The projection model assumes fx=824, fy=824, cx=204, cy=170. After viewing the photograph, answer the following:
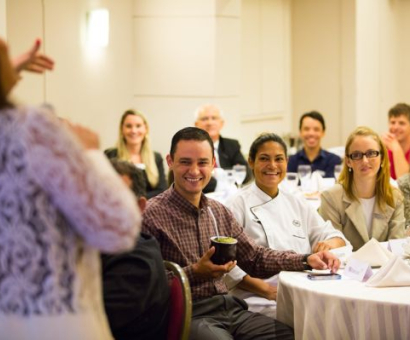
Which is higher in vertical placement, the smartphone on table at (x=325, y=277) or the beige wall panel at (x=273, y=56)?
the beige wall panel at (x=273, y=56)

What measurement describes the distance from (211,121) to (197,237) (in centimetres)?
419

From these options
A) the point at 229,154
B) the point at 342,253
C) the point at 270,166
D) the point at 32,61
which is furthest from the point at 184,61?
the point at 32,61

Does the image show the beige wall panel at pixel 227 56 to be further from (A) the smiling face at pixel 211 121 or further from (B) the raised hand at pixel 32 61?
(B) the raised hand at pixel 32 61

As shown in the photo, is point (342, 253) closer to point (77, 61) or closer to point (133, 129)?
point (133, 129)

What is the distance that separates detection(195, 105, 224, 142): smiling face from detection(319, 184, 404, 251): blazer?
3.11 m

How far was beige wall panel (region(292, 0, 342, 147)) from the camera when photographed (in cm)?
1053

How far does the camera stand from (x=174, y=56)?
27.7 feet

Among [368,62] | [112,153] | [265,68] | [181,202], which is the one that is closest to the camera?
[181,202]

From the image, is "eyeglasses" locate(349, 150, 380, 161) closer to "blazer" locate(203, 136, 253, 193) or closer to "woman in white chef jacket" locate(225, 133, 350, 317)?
"woman in white chef jacket" locate(225, 133, 350, 317)

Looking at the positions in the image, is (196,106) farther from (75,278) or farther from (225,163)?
(75,278)

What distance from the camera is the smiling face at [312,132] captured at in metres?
7.29

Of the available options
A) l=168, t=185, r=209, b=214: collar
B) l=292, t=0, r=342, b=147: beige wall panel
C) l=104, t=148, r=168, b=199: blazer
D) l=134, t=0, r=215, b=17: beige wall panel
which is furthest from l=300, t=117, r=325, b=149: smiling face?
l=168, t=185, r=209, b=214: collar

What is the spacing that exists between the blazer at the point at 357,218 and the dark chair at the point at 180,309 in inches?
73.2

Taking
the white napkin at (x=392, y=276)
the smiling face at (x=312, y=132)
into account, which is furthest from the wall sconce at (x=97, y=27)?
the white napkin at (x=392, y=276)
